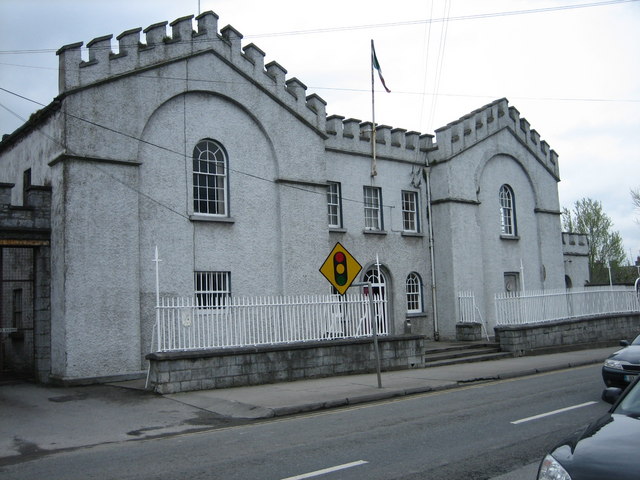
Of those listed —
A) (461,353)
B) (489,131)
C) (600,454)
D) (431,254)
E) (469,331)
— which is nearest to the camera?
(600,454)

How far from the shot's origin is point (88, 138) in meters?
16.1

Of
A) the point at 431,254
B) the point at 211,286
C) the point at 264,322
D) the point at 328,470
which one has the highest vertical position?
the point at 431,254

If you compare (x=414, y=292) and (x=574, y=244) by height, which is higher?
(x=574, y=244)

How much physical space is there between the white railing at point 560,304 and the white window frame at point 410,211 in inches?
170

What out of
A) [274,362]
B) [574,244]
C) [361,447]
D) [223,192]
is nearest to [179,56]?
[223,192]

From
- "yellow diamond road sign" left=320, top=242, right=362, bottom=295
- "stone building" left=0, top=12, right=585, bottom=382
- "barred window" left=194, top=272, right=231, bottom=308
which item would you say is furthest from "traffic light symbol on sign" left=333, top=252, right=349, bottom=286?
"stone building" left=0, top=12, right=585, bottom=382

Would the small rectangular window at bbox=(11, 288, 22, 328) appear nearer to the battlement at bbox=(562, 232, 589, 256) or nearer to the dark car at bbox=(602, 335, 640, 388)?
the dark car at bbox=(602, 335, 640, 388)

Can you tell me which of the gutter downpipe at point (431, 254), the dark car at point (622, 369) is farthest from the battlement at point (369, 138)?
the dark car at point (622, 369)

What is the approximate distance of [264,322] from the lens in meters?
16.4

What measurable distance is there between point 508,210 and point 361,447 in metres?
21.7

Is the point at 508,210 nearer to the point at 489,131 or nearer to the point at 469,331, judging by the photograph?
the point at 489,131

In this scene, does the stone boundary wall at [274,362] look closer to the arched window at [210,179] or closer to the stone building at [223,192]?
the stone building at [223,192]

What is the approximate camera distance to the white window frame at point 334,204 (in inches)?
893

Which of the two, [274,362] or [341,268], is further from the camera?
[274,362]
